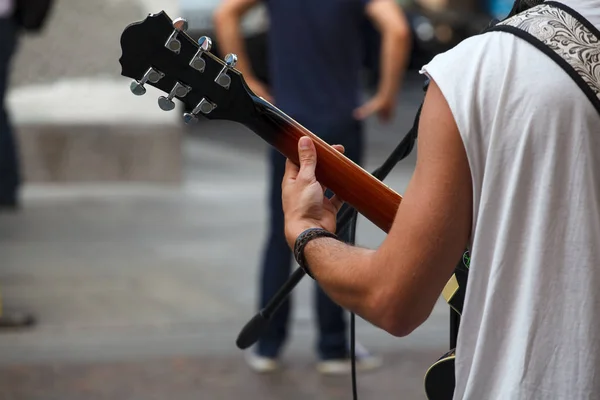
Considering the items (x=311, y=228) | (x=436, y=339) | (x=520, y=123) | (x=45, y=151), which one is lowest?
(x=45, y=151)

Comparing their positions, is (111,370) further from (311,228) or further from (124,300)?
(311,228)

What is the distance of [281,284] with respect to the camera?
15.7ft

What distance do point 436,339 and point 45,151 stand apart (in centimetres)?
436

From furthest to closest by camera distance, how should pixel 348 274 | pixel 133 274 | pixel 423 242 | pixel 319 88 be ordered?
1. pixel 133 274
2. pixel 319 88
3. pixel 348 274
4. pixel 423 242

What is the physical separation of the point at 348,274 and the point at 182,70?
1.55 ft

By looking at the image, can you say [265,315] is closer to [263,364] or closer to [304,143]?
[304,143]

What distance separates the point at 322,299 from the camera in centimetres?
Result: 480

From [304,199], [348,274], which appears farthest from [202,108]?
[348,274]

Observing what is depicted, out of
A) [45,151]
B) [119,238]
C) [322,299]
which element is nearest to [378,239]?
[119,238]

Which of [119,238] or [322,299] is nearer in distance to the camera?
[322,299]

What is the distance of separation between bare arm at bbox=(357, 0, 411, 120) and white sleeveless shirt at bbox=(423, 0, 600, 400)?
3.05 meters

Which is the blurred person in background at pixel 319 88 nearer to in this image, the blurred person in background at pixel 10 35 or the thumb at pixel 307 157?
the blurred person in background at pixel 10 35

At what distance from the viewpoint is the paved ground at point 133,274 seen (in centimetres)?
475

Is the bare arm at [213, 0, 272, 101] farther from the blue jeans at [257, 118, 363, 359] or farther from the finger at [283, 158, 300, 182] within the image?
the finger at [283, 158, 300, 182]
